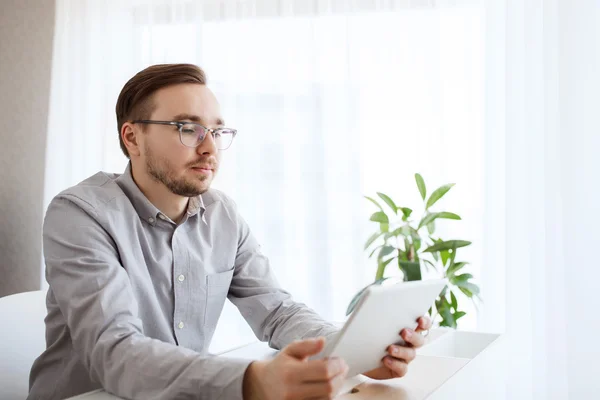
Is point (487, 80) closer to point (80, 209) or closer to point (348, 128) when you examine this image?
point (348, 128)

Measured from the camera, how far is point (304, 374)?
3.05 feet

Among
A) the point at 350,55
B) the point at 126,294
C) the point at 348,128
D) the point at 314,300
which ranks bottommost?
the point at 314,300

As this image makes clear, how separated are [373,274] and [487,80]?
1104 mm

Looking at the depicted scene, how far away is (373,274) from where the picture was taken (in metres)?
3.37

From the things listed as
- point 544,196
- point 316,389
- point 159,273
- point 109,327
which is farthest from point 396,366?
point 544,196

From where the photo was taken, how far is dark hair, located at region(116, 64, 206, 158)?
1.65m

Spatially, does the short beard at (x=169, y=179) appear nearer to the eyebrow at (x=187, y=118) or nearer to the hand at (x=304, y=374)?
the eyebrow at (x=187, y=118)

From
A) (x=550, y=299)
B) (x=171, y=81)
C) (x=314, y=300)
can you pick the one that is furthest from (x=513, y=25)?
(x=171, y=81)

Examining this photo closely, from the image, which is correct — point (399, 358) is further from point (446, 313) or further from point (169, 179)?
point (446, 313)

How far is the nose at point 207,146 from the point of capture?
1.60m

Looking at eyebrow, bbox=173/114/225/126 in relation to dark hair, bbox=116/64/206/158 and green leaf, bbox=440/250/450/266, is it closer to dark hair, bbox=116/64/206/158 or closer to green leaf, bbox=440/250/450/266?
dark hair, bbox=116/64/206/158

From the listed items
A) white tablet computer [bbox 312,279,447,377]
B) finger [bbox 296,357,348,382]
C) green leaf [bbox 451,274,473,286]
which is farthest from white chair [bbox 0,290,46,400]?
green leaf [bbox 451,274,473,286]

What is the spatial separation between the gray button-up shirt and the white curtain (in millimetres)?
1618

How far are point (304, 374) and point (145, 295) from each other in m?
0.68
